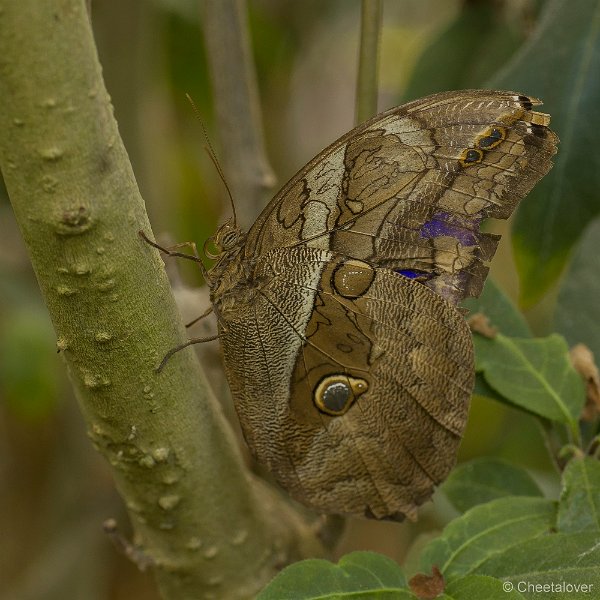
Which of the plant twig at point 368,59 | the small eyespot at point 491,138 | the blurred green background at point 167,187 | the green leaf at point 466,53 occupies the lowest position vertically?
the blurred green background at point 167,187

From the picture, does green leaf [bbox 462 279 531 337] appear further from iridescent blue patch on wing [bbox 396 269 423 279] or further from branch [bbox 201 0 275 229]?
branch [bbox 201 0 275 229]

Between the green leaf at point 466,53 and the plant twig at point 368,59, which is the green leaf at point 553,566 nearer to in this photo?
the plant twig at point 368,59

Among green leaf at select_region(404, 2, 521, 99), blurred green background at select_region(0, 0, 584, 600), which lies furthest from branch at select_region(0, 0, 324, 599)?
green leaf at select_region(404, 2, 521, 99)

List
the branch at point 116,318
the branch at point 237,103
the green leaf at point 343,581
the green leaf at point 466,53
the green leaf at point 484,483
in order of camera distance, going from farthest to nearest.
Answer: the green leaf at point 466,53 < the branch at point 237,103 < the green leaf at point 484,483 < the green leaf at point 343,581 < the branch at point 116,318

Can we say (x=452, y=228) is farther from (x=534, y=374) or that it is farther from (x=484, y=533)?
(x=484, y=533)

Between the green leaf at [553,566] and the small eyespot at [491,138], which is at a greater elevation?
the small eyespot at [491,138]

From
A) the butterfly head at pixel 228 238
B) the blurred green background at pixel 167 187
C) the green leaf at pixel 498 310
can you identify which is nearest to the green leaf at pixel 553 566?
the green leaf at pixel 498 310
